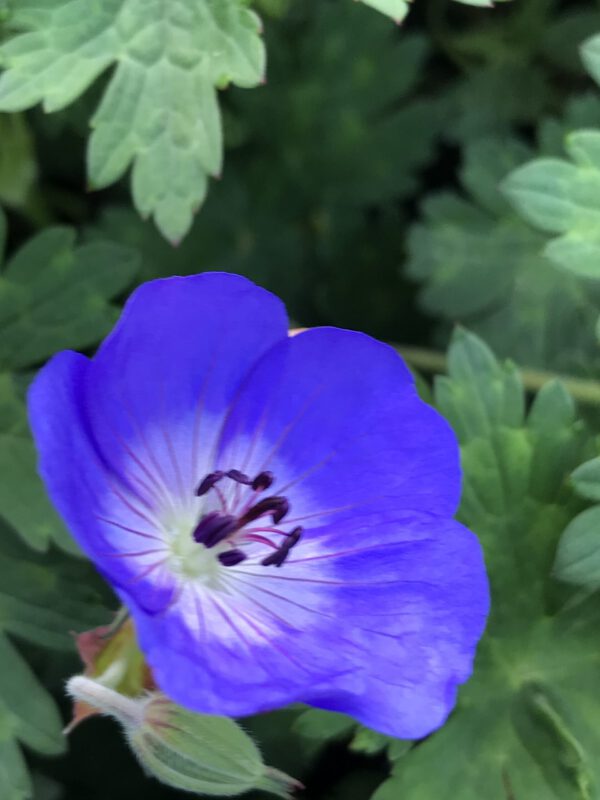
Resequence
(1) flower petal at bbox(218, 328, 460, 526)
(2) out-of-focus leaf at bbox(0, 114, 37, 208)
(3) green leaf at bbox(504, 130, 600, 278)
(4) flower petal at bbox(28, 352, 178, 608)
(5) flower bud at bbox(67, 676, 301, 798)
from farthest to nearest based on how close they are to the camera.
A: (2) out-of-focus leaf at bbox(0, 114, 37, 208) → (3) green leaf at bbox(504, 130, 600, 278) → (1) flower petal at bbox(218, 328, 460, 526) → (5) flower bud at bbox(67, 676, 301, 798) → (4) flower petal at bbox(28, 352, 178, 608)

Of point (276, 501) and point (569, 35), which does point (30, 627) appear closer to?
point (276, 501)

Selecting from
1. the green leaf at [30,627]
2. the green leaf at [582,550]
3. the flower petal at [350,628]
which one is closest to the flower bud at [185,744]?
the flower petal at [350,628]

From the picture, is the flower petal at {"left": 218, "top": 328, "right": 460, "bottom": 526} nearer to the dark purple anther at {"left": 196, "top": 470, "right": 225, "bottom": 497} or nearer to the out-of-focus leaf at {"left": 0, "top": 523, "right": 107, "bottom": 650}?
the dark purple anther at {"left": 196, "top": 470, "right": 225, "bottom": 497}

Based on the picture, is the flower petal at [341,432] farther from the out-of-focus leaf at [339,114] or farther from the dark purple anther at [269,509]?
the out-of-focus leaf at [339,114]

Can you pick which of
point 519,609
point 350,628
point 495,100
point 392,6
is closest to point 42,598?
point 350,628

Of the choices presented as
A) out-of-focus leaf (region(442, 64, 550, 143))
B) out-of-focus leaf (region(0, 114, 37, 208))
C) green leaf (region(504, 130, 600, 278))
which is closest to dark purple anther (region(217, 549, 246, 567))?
green leaf (region(504, 130, 600, 278))

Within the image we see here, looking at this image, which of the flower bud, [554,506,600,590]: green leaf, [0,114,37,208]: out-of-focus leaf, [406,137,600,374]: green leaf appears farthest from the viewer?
[406,137,600,374]: green leaf

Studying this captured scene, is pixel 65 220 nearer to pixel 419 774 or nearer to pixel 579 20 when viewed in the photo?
pixel 579 20
